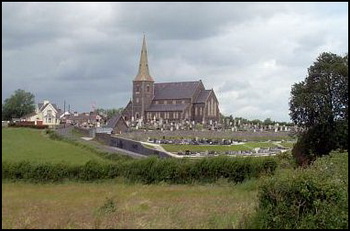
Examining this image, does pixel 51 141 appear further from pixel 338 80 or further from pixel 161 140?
pixel 161 140

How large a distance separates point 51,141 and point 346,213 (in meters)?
5.10

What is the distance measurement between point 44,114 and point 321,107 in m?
28.9

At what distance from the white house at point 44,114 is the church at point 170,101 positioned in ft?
258

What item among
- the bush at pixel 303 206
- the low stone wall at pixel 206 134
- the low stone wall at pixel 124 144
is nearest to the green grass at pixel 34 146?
the bush at pixel 303 206

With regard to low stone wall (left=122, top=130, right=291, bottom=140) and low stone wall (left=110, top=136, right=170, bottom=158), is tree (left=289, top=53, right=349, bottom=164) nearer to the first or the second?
low stone wall (left=110, top=136, right=170, bottom=158)

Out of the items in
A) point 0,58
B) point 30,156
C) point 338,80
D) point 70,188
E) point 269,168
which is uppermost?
point 338,80

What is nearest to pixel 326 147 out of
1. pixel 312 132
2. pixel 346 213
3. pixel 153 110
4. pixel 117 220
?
pixel 312 132

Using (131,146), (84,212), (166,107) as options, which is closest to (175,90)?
(166,107)

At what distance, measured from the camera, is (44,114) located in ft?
18.5

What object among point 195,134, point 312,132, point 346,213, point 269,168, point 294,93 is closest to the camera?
point 346,213

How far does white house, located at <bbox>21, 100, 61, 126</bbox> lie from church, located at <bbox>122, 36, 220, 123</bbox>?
7854 centimetres

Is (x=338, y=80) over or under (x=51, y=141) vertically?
over

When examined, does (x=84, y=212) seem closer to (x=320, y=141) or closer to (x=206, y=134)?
(x=320, y=141)

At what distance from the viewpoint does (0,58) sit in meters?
3.08
